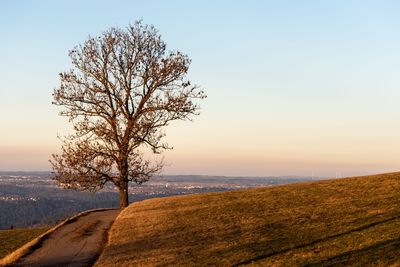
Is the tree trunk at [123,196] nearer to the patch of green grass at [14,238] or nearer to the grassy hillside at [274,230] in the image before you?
the grassy hillside at [274,230]

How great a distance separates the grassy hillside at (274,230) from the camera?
20766mm

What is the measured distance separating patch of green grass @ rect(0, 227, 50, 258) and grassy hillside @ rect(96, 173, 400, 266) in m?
7.49

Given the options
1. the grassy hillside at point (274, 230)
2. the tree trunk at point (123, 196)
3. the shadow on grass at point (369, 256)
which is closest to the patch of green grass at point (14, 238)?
the grassy hillside at point (274, 230)

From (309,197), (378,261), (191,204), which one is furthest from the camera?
(191,204)

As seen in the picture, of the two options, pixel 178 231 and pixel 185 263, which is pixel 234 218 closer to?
pixel 178 231

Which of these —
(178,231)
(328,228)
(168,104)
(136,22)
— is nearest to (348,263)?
(328,228)

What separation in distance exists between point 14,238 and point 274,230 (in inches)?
914

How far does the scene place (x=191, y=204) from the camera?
40.2m

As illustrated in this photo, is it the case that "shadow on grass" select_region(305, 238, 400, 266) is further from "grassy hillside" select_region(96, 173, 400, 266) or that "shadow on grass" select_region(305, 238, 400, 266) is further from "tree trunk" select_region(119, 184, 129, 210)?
"tree trunk" select_region(119, 184, 129, 210)

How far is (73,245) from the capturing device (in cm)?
2875

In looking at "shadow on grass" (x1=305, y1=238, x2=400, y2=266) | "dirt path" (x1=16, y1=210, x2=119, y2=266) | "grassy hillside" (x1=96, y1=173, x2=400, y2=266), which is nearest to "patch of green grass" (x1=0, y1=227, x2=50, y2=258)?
"dirt path" (x1=16, y1=210, x2=119, y2=266)

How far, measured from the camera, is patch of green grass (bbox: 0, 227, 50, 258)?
3528 centimetres

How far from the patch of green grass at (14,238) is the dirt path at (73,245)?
140 inches

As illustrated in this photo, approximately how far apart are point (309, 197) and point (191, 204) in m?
9.64
